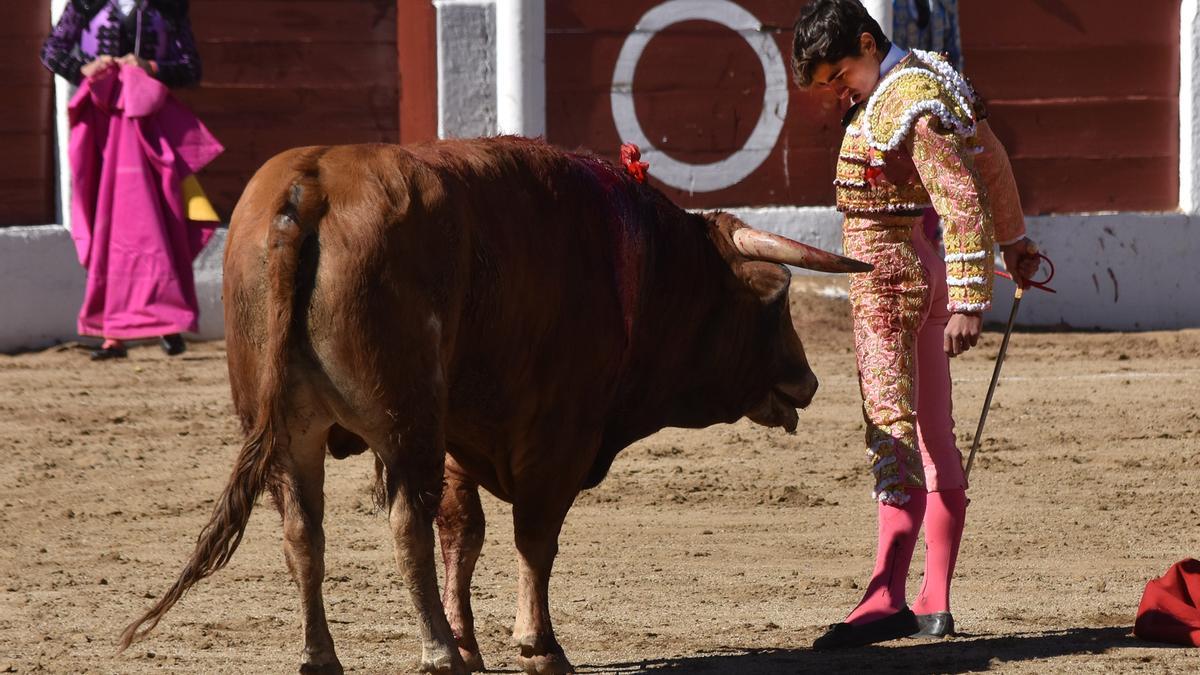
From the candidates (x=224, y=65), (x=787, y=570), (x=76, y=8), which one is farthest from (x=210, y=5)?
(x=787, y=570)

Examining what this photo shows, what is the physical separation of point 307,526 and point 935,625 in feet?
4.71

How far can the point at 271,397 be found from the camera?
10.6 feet

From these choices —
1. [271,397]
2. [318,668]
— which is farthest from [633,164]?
[318,668]

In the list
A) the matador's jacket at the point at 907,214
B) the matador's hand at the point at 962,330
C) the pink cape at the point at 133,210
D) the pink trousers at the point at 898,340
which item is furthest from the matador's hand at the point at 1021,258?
the pink cape at the point at 133,210

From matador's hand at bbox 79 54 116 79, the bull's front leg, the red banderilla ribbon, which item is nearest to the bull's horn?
the red banderilla ribbon

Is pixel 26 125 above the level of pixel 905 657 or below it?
above

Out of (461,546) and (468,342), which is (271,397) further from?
(461,546)

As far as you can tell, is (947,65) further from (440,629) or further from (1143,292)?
(1143,292)

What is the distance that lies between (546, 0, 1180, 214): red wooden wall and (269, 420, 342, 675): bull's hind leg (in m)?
5.87

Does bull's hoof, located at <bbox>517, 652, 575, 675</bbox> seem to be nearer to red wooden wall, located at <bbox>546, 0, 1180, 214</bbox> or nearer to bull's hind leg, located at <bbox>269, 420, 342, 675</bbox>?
bull's hind leg, located at <bbox>269, 420, 342, 675</bbox>

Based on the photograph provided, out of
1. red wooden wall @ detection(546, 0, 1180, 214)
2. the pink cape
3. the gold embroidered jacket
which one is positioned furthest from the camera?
red wooden wall @ detection(546, 0, 1180, 214)

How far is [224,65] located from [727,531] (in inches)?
180

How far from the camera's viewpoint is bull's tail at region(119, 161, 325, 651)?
10.5 ft

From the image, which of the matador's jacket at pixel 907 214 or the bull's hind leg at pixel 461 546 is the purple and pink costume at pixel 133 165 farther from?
the matador's jacket at pixel 907 214
